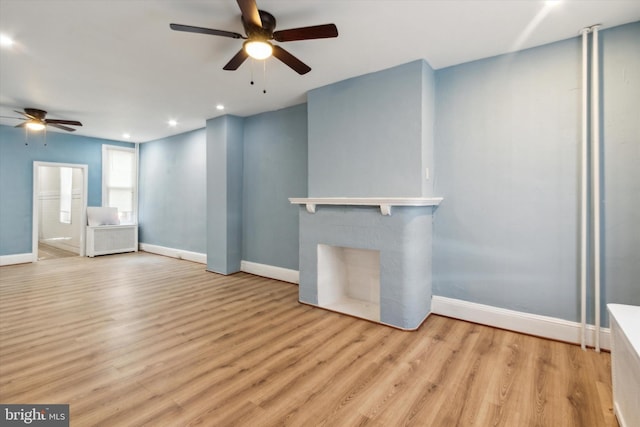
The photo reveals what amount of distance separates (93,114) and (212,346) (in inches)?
191

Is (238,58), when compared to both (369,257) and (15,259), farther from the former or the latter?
(15,259)

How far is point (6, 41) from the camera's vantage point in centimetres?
271

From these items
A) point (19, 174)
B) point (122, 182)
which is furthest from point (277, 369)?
point (122, 182)

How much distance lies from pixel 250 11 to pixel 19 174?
22.8ft

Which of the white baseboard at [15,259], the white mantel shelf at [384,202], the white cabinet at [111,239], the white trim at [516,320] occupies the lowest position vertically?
the white trim at [516,320]

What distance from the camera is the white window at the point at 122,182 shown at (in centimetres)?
725

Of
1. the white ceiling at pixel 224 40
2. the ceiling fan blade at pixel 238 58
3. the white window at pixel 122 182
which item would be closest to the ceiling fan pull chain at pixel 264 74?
the white ceiling at pixel 224 40

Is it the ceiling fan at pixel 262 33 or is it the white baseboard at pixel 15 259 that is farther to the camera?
the white baseboard at pixel 15 259

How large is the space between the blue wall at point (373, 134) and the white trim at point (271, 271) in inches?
58.7

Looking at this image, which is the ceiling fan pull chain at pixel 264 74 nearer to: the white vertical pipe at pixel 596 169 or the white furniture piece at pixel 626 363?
the white vertical pipe at pixel 596 169

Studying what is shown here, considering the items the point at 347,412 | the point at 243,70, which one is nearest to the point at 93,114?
the point at 243,70

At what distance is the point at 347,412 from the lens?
1.81m

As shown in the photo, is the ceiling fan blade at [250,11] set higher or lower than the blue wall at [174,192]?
higher

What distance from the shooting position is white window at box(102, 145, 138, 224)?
23.8ft
